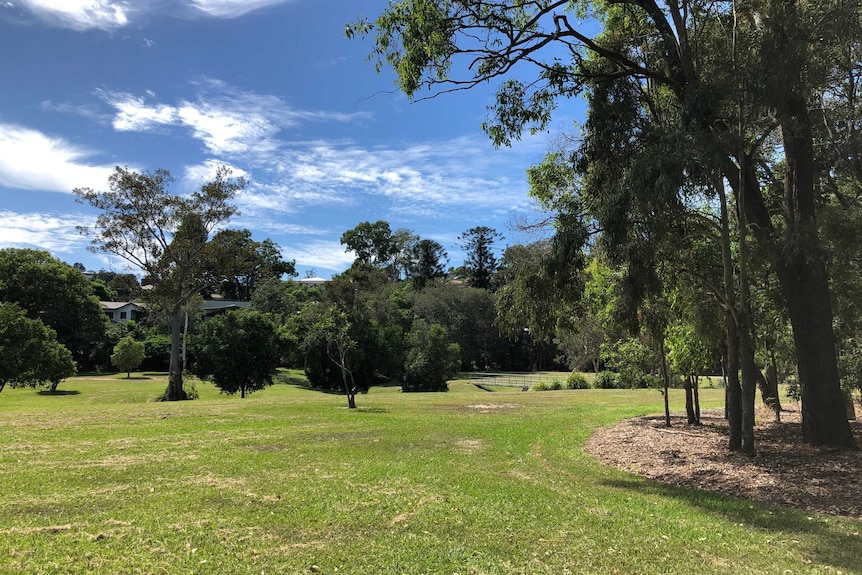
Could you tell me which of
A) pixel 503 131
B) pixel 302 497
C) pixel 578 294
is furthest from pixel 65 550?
pixel 503 131

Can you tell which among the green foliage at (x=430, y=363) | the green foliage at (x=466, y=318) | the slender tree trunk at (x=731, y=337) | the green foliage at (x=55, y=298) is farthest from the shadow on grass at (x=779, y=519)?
the green foliage at (x=55, y=298)

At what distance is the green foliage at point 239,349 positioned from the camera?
106 feet

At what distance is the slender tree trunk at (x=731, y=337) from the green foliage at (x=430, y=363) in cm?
2924

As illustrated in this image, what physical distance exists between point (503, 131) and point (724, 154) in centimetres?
486

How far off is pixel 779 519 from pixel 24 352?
27.6 m

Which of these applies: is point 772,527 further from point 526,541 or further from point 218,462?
point 218,462

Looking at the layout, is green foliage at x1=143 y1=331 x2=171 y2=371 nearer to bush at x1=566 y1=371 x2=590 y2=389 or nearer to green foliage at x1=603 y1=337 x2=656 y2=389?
bush at x1=566 y1=371 x2=590 y2=389

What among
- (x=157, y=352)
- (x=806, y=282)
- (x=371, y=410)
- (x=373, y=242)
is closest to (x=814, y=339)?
(x=806, y=282)

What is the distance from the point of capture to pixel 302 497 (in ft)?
23.8

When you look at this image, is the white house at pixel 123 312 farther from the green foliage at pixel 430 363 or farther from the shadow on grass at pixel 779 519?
the shadow on grass at pixel 779 519

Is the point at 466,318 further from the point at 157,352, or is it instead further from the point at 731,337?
→ the point at 731,337

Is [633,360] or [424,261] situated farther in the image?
[424,261]

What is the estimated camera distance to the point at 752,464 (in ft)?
31.7

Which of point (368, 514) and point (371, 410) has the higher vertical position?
point (368, 514)
